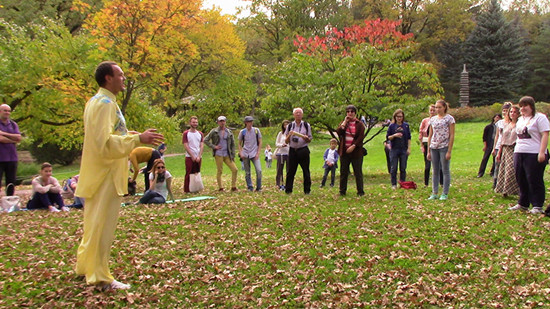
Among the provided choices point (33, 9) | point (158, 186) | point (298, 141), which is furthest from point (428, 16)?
point (158, 186)

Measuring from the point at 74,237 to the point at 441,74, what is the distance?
50471 millimetres

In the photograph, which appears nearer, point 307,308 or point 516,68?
point 307,308

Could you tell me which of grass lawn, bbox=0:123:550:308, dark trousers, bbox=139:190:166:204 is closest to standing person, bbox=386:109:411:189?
grass lawn, bbox=0:123:550:308

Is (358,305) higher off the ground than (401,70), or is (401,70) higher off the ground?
(401,70)

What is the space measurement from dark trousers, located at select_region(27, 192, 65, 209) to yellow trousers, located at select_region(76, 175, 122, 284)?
5.97 m

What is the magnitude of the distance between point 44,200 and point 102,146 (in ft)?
21.6

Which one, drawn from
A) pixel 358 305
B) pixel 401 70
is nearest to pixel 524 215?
pixel 358 305

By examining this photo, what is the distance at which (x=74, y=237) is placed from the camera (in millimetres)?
7352

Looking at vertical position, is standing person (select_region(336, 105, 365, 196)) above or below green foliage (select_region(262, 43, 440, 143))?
below

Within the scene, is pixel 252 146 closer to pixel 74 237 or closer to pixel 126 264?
pixel 74 237

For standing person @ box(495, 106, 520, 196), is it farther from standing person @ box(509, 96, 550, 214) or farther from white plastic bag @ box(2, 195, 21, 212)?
white plastic bag @ box(2, 195, 21, 212)

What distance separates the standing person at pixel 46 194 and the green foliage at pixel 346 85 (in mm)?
8338

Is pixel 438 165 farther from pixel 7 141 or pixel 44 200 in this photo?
pixel 7 141

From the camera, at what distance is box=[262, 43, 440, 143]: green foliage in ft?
51.3
